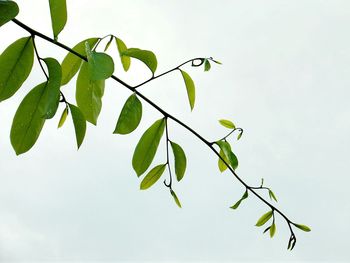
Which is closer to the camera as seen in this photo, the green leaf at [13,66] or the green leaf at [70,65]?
the green leaf at [13,66]

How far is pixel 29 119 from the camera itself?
0.56 m

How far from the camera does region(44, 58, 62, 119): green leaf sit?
0.46 m

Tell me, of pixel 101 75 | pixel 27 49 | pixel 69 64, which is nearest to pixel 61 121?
pixel 69 64

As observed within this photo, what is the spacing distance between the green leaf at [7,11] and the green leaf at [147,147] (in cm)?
29

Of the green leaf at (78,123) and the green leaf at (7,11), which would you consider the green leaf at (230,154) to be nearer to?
the green leaf at (78,123)

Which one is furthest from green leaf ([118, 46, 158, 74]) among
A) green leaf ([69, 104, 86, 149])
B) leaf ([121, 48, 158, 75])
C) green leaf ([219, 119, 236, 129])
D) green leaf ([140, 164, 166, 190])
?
green leaf ([219, 119, 236, 129])

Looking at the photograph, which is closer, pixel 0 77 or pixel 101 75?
pixel 101 75

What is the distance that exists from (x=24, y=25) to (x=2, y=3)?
59 mm

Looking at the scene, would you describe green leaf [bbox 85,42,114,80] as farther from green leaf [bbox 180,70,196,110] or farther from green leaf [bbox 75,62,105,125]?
green leaf [bbox 180,70,196,110]

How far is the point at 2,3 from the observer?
→ 0.44 metres

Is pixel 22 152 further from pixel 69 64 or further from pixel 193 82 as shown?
pixel 193 82

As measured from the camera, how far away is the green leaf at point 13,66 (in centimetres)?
54

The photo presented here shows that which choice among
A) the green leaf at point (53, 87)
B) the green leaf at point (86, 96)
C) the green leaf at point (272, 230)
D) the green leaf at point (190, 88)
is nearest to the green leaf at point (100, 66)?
the green leaf at point (53, 87)

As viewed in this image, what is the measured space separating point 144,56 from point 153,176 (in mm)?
247
